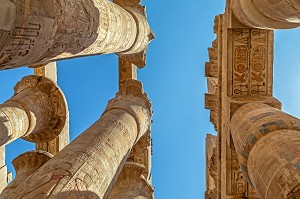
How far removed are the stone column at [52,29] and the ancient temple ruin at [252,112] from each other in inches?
124

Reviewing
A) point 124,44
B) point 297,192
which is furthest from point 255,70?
point 297,192

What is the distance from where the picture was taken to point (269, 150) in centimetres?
502

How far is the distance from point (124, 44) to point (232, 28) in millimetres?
2898

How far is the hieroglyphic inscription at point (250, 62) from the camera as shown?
858 cm

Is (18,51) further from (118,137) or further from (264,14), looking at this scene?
(264,14)

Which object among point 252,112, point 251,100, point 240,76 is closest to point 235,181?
point 251,100

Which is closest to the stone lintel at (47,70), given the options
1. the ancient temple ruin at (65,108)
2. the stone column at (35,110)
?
the ancient temple ruin at (65,108)

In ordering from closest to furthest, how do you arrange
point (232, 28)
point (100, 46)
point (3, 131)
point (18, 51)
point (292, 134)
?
1. point (18, 51)
2. point (292, 134)
3. point (100, 46)
4. point (3, 131)
5. point (232, 28)

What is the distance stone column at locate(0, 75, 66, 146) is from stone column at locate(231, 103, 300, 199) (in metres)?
5.48

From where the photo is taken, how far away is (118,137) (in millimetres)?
6641

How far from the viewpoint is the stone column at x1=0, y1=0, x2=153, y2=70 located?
331 centimetres

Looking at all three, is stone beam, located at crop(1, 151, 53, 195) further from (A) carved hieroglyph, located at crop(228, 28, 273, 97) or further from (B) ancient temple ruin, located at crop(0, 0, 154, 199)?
(A) carved hieroglyph, located at crop(228, 28, 273, 97)

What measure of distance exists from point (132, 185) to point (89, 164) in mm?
4538

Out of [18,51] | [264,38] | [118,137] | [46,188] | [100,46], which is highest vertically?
[264,38]
